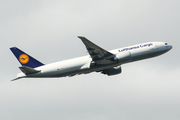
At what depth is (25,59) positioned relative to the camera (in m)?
61.7

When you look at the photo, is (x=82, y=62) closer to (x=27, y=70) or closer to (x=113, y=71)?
(x=113, y=71)

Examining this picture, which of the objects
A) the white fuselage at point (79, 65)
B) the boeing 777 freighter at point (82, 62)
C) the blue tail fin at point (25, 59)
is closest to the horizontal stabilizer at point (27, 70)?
the boeing 777 freighter at point (82, 62)

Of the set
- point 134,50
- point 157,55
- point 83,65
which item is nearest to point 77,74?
point 83,65

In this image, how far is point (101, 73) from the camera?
69.2m

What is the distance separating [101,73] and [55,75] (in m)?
13.2

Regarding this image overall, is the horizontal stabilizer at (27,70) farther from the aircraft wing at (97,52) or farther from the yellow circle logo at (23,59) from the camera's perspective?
the aircraft wing at (97,52)

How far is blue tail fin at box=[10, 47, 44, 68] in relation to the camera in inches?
2414

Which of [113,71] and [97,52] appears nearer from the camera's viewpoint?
[97,52]

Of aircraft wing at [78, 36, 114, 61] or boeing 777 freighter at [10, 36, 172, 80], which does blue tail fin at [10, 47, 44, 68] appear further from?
aircraft wing at [78, 36, 114, 61]

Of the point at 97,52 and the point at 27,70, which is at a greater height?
the point at 97,52

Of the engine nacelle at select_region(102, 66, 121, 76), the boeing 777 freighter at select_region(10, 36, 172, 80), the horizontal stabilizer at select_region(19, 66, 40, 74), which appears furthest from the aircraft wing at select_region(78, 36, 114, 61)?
the horizontal stabilizer at select_region(19, 66, 40, 74)

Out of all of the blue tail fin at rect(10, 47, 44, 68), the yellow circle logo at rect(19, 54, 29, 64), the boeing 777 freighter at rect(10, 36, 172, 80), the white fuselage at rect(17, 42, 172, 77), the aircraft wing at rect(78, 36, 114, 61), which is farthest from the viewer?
the yellow circle logo at rect(19, 54, 29, 64)

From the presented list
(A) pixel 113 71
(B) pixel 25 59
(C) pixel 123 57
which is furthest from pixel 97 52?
(B) pixel 25 59

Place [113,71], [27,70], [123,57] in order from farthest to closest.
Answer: [113,71], [123,57], [27,70]
